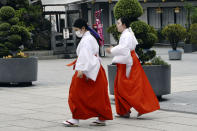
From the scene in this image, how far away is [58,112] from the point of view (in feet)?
33.4

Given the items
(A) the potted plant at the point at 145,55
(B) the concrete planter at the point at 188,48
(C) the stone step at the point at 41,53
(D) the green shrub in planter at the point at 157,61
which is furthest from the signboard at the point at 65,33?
(D) the green shrub in planter at the point at 157,61

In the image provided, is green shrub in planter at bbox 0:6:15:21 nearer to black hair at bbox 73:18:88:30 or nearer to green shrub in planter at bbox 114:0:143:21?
green shrub in planter at bbox 114:0:143:21

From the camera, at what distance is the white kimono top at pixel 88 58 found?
844cm

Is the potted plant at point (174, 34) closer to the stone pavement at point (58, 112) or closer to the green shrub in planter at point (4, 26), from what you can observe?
the stone pavement at point (58, 112)

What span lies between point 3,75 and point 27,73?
0.69 m

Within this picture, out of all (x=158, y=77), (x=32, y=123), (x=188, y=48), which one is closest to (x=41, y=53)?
(x=188, y=48)

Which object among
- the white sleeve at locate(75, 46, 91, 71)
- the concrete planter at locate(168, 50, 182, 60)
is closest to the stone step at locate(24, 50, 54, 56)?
the concrete planter at locate(168, 50, 182, 60)

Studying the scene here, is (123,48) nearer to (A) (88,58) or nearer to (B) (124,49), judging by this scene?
(B) (124,49)

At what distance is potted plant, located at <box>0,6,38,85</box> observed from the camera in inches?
594

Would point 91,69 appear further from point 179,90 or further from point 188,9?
point 188,9

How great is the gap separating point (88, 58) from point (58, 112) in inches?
82.1

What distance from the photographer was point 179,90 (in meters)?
13.7

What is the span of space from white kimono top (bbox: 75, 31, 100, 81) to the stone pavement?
905mm

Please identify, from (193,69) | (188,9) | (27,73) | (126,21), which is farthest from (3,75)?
(188,9)
